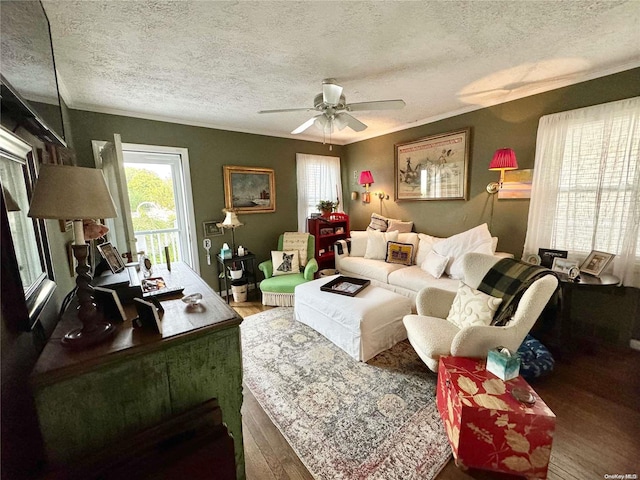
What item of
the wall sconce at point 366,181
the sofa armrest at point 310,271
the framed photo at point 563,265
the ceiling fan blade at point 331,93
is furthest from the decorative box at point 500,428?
the wall sconce at point 366,181

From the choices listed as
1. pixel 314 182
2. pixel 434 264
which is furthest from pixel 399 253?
pixel 314 182

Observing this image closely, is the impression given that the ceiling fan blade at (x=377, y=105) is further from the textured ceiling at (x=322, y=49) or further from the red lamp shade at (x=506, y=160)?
the red lamp shade at (x=506, y=160)

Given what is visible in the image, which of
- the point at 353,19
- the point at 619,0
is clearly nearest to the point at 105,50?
the point at 353,19

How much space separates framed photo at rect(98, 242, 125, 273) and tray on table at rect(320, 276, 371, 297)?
5.71ft

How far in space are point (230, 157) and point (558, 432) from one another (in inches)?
166

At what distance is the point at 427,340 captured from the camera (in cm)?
183

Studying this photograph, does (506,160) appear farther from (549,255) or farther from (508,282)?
(508,282)

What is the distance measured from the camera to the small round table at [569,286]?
7.14ft

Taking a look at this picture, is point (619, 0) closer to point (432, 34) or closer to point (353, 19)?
point (432, 34)

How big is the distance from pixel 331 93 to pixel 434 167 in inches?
88.3

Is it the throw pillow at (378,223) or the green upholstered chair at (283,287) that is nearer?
the green upholstered chair at (283,287)

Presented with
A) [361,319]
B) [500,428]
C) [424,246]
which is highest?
[424,246]

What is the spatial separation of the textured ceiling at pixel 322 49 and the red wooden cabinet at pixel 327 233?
6.18 feet

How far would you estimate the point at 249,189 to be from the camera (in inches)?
156
